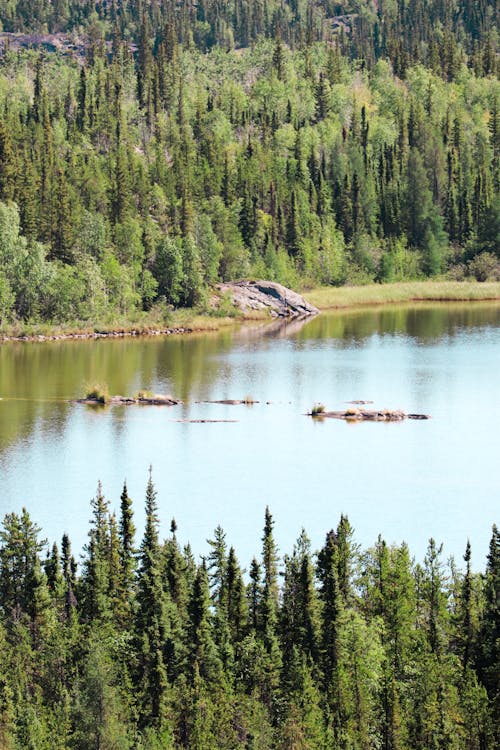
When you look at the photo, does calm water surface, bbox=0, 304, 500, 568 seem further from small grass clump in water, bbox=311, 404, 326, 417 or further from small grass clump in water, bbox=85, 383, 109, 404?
small grass clump in water, bbox=85, 383, 109, 404

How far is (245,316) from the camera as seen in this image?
145125 millimetres

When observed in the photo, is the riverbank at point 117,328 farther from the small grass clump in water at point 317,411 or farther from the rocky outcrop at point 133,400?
the small grass clump in water at point 317,411

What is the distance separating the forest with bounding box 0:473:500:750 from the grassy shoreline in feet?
271

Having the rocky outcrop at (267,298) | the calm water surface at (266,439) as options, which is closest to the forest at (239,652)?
the calm water surface at (266,439)

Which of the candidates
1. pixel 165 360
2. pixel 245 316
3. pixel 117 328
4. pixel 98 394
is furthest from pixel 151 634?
pixel 245 316

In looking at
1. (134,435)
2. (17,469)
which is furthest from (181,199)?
(17,469)

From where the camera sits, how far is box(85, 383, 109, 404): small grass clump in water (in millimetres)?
87750

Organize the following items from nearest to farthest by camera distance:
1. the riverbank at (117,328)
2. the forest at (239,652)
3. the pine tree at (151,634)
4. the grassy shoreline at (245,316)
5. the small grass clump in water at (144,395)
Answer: the forest at (239,652)
the pine tree at (151,634)
the small grass clump in water at (144,395)
the riverbank at (117,328)
the grassy shoreline at (245,316)

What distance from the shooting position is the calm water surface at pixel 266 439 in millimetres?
57312

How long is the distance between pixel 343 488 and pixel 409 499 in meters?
3.95

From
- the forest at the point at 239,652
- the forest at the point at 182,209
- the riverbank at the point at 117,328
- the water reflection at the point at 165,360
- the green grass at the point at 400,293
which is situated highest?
the forest at the point at 182,209

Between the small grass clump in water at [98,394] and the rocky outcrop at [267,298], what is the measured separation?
58.8 meters

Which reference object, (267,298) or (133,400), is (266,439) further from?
(267,298)

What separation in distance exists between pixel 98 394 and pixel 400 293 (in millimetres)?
87354
